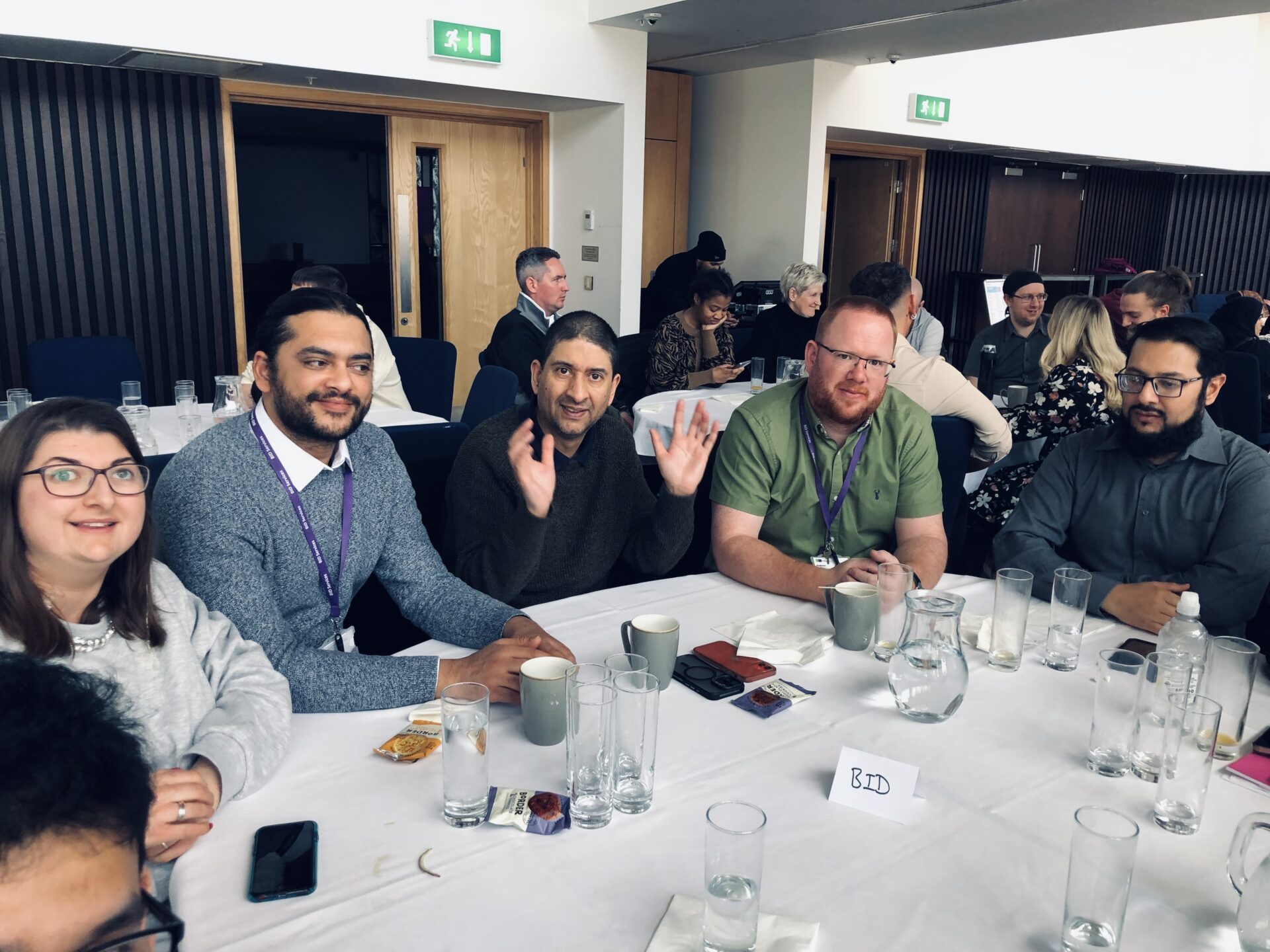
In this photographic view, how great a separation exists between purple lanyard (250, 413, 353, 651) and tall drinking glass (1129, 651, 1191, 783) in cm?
143

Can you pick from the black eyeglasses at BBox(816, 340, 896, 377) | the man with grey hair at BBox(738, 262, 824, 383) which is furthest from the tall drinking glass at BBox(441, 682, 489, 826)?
the man with grey hair at BBox(738, 262, 824, 383)

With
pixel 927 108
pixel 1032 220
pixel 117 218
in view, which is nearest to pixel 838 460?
pixel 117 218

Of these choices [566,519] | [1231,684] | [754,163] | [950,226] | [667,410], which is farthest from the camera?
[950,226]

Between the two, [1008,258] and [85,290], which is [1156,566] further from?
[1008,258]

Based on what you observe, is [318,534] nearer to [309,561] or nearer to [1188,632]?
[309,561]

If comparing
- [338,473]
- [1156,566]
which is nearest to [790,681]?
[338,473]

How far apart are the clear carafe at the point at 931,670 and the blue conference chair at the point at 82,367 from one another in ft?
13.5

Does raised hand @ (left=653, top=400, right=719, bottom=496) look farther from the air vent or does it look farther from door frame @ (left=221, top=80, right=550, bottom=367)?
door frame @ (left=221, top=80, right=550, bottom=367)

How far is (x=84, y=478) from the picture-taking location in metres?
1.38

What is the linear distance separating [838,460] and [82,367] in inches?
156

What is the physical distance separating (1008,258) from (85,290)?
363 inches

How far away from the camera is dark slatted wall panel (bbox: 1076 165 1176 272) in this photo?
11758 mm

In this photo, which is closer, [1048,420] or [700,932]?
[700,932]

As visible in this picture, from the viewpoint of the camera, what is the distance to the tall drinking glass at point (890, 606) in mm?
1784
